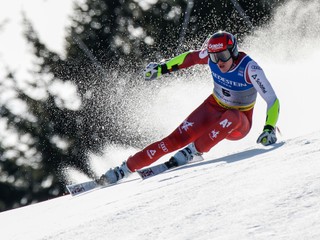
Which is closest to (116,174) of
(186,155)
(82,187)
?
(82,187)

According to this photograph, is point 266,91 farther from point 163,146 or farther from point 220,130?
point 163,146

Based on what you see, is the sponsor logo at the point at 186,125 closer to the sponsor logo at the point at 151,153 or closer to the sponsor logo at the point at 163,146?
the sponsor logo at the point at 163,146

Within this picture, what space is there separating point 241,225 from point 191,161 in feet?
11.6

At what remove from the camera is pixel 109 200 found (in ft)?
13.9

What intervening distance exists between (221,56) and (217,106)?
2.17 feet

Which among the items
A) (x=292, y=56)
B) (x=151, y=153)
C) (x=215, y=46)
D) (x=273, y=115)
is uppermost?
(x=292, y=56)

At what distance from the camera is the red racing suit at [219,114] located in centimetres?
563

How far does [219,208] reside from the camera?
2.79 metres

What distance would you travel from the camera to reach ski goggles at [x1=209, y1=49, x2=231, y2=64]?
586 cm

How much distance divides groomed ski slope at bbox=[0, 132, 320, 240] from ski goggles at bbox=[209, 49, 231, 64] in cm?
173

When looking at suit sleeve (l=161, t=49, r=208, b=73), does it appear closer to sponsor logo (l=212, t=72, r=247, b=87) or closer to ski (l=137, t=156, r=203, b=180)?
sponsor logo (l=212, t=72, r=247, b=87)

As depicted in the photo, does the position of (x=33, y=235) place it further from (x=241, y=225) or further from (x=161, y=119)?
(x=161, y=119)

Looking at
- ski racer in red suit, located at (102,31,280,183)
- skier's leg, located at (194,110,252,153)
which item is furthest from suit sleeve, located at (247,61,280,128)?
skier's leg, located at (194,110,252,153)

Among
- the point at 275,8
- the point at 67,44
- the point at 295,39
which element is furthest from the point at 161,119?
the point at 67,44
